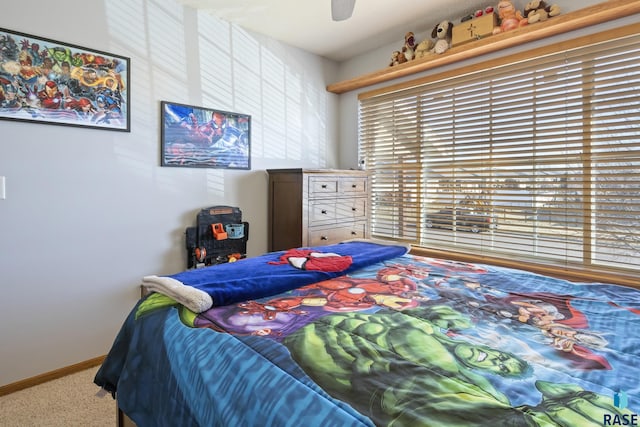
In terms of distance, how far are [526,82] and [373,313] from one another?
95.0 inches

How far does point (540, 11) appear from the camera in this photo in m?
2.39

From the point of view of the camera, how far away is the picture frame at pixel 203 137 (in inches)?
105

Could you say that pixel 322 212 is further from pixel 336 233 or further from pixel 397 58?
pixel 397 58

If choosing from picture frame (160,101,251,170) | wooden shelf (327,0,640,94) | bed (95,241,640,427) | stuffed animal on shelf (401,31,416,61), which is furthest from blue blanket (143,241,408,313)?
stuffed animal on shelf (401,31,416,61)

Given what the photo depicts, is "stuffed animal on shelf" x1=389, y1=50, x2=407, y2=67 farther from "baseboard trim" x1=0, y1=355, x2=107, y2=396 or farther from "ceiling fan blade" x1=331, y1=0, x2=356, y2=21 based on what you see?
"baseboard trim" x1=0, y1=355, x2=107, y2=396

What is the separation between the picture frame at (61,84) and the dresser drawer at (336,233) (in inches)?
65.8

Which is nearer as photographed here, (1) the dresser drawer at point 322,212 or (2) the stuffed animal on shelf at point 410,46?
(1) the dresser drawer at point 322,212

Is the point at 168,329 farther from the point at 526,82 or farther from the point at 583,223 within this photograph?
the point at 526,82

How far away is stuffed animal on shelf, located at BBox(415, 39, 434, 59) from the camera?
3043 millimetres

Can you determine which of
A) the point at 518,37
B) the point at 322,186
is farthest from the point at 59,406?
the point at 518,37

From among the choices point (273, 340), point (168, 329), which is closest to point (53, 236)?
point (168, 329)

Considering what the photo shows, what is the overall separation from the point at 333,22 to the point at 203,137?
1.53 m

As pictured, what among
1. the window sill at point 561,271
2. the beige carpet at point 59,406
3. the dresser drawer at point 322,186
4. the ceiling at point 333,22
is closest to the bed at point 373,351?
the beige carpet at point 59,406

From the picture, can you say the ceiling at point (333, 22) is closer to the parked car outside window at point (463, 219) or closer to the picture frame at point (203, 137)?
the picture frame at point (203, 137)
